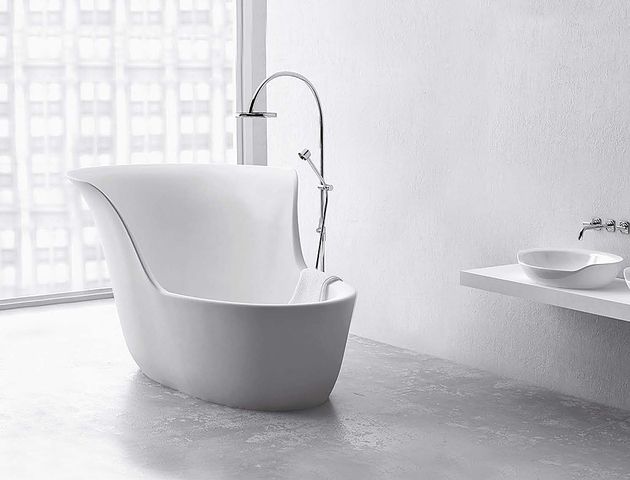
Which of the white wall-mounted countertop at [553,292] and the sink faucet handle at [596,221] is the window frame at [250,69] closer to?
the white wall-mounted countertop at [553,292]

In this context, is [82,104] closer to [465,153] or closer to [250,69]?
[250,69]

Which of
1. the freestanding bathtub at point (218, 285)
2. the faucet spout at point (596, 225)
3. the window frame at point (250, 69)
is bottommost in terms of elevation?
the freestanding bathtub at point (218, 285)

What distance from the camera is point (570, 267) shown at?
3615 millimetres

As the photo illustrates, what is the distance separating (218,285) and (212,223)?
282 millimetres

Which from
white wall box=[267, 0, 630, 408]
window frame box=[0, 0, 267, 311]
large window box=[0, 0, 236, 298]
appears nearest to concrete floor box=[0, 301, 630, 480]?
white wall box=[267, 0, 630, 408]

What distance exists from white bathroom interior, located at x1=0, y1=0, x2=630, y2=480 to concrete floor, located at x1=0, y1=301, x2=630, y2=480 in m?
0.01

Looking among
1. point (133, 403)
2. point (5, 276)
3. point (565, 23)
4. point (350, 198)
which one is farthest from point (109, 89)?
point (565, 23)

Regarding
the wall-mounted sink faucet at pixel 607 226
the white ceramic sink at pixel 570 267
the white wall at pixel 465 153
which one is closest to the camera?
the white ceramic sink at pixel 570 267

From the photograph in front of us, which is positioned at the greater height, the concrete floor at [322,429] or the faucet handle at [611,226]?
the faucet handle at [611,226]

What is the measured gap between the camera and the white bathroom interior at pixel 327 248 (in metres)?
3.35

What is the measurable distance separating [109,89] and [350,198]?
1621 millimetres

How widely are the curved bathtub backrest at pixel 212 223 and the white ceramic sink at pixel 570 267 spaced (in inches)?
44.6

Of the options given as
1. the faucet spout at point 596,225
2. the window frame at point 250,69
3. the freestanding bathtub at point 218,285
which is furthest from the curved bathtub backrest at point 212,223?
the window frame at point 250,69

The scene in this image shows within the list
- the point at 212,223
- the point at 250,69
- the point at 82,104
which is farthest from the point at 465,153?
the point at 82,104
